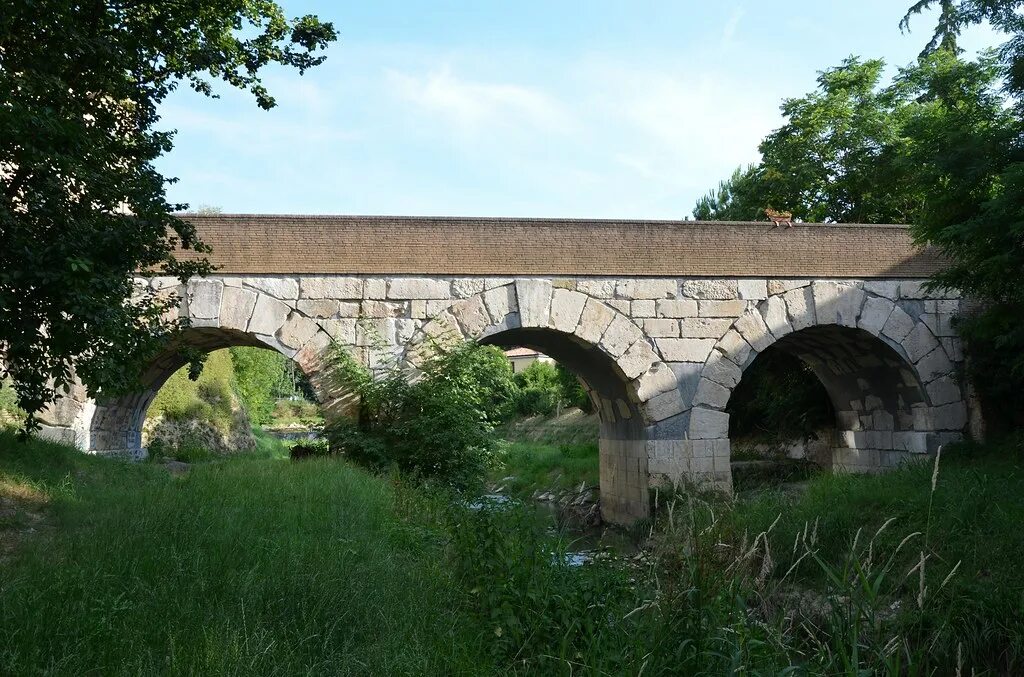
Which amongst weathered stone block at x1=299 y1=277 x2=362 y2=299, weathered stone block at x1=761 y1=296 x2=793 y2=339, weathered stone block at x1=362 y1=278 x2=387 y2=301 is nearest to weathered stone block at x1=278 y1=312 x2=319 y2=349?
weathered stone block at x1=299 y1=277 x2=362 y2=299

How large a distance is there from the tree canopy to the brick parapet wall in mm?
4715

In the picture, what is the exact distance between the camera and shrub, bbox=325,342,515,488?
9445 millimetres

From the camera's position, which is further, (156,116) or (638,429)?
(638,429)

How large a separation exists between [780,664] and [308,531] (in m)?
2.95

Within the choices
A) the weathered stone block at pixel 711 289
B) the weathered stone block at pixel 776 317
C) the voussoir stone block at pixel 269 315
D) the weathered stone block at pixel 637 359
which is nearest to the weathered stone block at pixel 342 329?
the voussoir stone block at pixel 269 315

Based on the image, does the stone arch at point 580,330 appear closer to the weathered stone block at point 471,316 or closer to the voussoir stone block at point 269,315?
the weathered stone block at point 471,316

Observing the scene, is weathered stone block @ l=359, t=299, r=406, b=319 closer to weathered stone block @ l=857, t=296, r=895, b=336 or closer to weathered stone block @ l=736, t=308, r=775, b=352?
weathered stone block @ l=736, t=308, r=775, b=352

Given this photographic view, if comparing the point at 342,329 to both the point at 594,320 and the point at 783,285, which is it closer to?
the point at 594,320

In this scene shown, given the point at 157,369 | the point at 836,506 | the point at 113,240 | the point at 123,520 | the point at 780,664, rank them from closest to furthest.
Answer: the point at 780,664, the point at 113,240, the point at 123,520, the point at 836,506, the point at 157,369

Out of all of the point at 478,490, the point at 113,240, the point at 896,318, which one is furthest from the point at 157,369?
the point at 896,318

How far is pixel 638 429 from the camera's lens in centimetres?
1136

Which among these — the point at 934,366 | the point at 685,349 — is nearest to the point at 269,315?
the point at 685,349

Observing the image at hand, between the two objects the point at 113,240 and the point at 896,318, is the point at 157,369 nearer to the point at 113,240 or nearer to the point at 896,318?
the point at 113,240

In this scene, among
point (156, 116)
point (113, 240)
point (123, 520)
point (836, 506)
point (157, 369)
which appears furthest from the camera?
point (157, 369)
